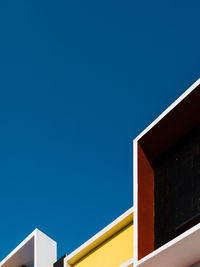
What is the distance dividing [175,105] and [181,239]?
13.1 ft

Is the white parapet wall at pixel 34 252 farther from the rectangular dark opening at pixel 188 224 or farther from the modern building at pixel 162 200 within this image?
the rectangular dark opening at pixel 188 224

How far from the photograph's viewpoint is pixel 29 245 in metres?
22.8

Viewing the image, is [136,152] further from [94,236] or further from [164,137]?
[94,236]

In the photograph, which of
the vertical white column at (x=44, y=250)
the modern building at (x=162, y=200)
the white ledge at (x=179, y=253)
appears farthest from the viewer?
the vertical white column at (x=44, y=250)

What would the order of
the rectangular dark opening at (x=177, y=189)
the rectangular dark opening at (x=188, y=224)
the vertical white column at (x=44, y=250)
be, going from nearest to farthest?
the rectangular dark opening at (x=188, y=224)
the rectangular dark opening at (x=177, y=189)
the vertical white column at (x=44, y=250)

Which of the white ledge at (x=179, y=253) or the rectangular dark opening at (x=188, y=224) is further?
the rectangular dark opening at (x=188, y=224)

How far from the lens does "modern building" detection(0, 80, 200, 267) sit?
1398 centimetres

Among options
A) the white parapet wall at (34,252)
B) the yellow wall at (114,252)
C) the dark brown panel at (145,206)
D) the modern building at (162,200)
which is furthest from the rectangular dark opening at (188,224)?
the white parapet wall at (34,252)

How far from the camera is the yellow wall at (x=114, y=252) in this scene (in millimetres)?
16281

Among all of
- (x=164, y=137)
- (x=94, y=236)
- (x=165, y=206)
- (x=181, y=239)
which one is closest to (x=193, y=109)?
(x=164, y=137)

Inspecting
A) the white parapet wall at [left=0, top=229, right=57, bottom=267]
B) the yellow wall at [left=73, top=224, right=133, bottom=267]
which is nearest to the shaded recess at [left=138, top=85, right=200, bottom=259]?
the yellow wall at [left=73, top=224, right=133, bottom=267]

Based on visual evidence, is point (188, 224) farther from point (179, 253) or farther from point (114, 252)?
point (114, 252)

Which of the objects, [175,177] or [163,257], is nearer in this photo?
[163,257]

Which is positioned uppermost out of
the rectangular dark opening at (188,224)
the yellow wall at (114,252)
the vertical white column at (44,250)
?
the vertical white column at (44,250)
